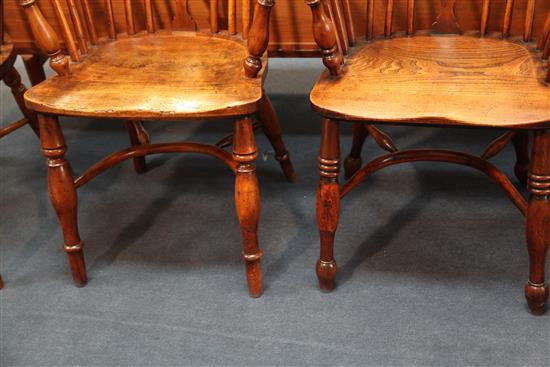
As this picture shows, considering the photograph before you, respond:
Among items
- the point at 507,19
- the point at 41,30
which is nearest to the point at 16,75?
the point at 41,30

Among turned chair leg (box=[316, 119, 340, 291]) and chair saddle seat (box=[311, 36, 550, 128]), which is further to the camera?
turned chair leg (box=[316, 119, 340, 291])

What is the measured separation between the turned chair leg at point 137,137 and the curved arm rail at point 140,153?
0.85ft

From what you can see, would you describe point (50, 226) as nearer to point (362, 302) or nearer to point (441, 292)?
point (362, 302)

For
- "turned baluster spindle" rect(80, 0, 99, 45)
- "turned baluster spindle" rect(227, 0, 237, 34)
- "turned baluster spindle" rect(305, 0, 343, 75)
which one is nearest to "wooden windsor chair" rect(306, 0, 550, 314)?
"turned baluster spindle" rect(305, 0, 343, 75)

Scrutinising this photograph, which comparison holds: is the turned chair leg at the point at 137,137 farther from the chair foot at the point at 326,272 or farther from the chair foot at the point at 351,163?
the chair foot at the point at 326,272

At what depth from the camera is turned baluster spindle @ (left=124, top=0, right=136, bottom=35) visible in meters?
1.64

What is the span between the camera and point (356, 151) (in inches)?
74.2

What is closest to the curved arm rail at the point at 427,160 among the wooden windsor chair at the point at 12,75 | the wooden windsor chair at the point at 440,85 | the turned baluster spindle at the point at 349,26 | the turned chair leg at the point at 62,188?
the wooden windsor chair at the point at 440,85

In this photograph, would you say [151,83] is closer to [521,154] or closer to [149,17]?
[149,17]

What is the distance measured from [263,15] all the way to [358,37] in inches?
16.3

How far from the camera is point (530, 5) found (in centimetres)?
148

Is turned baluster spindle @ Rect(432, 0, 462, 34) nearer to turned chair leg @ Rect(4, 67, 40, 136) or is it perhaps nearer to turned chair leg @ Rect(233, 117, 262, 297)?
turned chair leg @ Rect(233, 117, 262, 297)

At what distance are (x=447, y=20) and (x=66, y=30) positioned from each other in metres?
0.85

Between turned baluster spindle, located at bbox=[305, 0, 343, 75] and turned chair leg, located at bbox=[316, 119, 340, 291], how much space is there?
118mm
